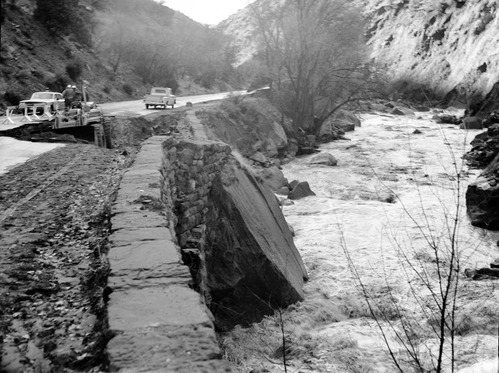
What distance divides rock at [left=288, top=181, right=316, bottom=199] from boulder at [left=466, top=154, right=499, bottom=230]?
187 inches

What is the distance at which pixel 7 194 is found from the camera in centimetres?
669

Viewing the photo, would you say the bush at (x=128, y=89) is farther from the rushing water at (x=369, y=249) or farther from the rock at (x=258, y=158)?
the rock at (x=258, y=158)

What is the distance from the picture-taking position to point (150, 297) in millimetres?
3482

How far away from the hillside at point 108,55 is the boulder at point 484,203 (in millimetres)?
16867

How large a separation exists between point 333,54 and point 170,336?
2587 cm

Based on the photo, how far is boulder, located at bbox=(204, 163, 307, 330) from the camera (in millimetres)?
7395

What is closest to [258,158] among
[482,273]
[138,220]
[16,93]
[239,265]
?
[16,93]

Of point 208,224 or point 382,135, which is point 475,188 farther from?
point 382,135

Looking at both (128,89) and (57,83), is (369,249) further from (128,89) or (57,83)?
(128,89)

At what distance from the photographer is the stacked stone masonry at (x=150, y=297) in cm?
283

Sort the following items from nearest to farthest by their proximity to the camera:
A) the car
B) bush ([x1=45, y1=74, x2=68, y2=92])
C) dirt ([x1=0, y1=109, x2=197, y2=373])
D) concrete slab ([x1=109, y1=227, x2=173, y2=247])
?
dirt ([x1=0, y1=109, x2=197, y2=373])
concrete slab ([x1=109, y1=227, x2=173, y2=247])
the car
bush ([x1=45, y1=74, x2=68, y2=92])

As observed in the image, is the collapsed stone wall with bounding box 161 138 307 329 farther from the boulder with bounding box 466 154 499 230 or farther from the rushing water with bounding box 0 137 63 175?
the boulder with bounding box 466 154 499 230

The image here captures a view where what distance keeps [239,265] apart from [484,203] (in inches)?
315

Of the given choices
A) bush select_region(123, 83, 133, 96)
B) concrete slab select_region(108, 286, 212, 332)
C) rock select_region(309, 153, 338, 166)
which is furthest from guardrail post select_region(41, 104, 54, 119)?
bush select_region(123, 83, 133, 96)
